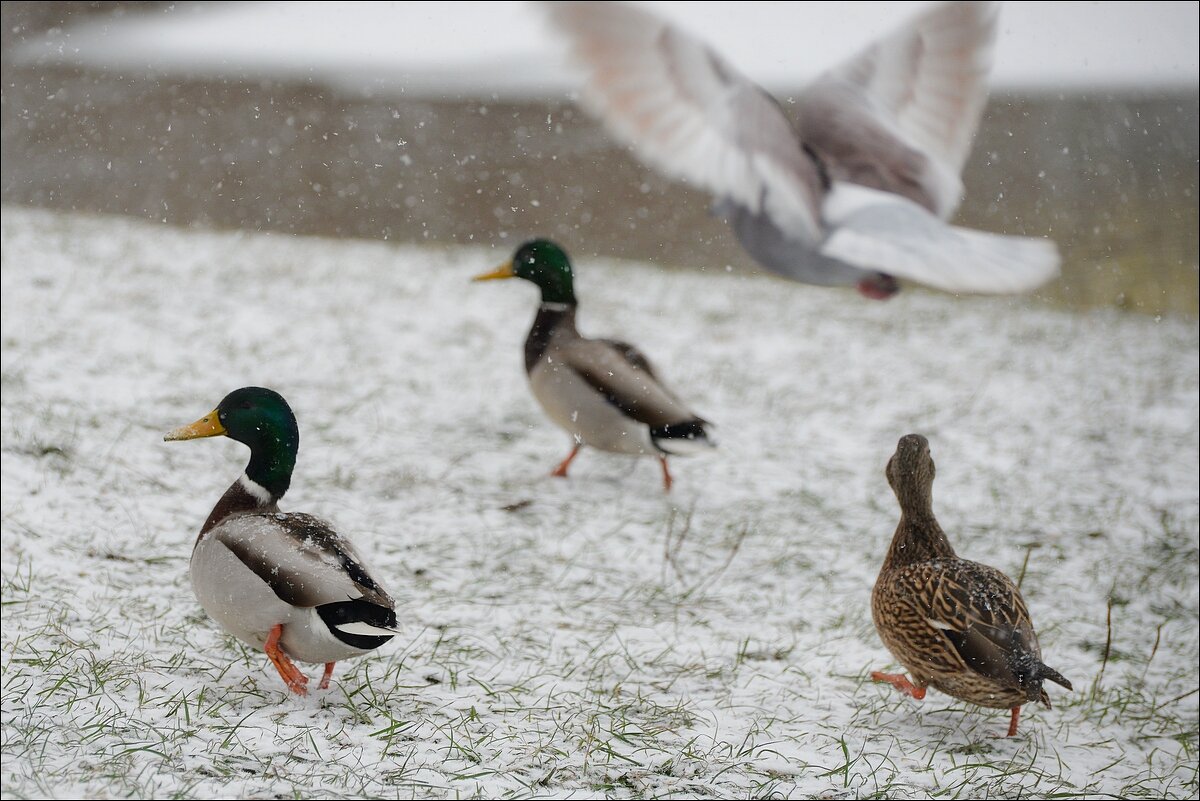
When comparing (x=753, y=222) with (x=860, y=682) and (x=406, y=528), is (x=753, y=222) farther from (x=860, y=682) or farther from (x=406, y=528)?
(x=406, y=528)

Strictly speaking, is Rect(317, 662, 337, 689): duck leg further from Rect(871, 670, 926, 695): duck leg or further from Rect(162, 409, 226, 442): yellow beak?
Rect(871, 670, 926, 695): duck leg

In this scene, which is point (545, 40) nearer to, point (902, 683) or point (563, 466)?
point (902, 683)

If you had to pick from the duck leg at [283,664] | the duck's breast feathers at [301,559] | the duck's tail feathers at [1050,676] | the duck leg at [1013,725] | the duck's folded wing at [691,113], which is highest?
the duck's folded wing at [691,113]

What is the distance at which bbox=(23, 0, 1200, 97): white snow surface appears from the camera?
8.02ft

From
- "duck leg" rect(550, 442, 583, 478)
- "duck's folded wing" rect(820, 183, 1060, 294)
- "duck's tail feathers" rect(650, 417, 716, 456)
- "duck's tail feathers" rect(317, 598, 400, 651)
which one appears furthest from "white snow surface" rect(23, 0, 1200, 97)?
"duck leg" rect(550, 442, 583, 478)

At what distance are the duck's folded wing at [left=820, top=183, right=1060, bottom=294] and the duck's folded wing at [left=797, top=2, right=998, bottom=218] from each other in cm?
14

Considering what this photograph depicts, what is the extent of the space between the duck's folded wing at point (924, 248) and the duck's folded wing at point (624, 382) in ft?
8.32

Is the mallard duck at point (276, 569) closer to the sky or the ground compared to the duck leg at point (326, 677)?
closer to the sky

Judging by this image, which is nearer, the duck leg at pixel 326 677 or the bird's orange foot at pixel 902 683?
the duck leg at pixel 326 677

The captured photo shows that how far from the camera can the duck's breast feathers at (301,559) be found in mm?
2656

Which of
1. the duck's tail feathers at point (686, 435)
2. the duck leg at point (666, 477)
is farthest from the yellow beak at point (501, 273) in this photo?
the duck leg at point (666, 477)

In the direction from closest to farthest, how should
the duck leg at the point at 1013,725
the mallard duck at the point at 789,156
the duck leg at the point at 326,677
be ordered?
the mallard duck at the point at 789,156
the duck leg at the point at 326,677
the duck leg at the point at 1013,725

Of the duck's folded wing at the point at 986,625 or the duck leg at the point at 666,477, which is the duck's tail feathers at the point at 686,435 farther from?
the duck's folded wing at the point at 986,625

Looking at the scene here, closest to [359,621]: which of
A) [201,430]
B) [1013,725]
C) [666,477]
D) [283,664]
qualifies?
[283,664]
